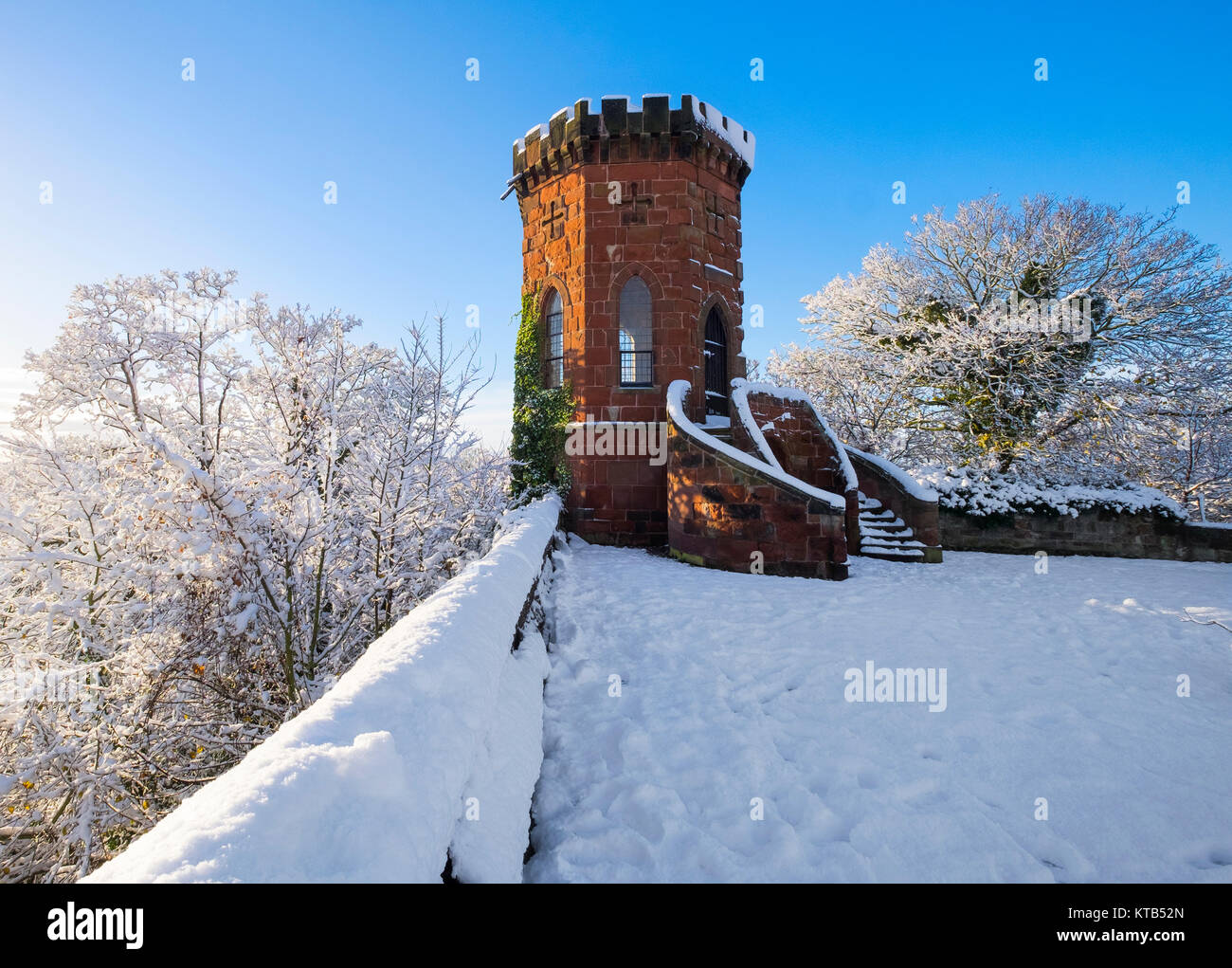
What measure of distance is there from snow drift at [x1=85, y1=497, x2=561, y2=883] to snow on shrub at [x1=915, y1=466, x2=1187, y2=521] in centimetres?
1040

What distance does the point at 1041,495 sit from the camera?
998cm

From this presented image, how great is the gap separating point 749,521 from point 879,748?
454 centimetres

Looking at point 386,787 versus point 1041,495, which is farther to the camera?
point 1041,495

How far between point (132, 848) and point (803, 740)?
2.59 metres

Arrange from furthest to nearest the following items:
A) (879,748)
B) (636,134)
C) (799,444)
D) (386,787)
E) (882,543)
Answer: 1. (636,134)
2. (799,444)
3. (882,543)
4. (879,748)
5. (386,787)

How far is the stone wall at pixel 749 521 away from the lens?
675 centimetres

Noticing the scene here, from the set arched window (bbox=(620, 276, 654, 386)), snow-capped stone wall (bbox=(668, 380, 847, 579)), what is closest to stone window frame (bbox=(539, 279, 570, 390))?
arched window (bbox=(620, 276, 654, 386))

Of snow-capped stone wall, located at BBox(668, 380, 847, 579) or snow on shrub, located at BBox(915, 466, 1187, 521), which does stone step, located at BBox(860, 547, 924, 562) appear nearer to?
snow-capped stone wall, located at BBox(668, 380, 847, 579)

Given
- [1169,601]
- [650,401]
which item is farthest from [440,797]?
[650,401]

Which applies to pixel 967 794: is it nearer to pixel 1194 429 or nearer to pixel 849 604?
pixel 849 604

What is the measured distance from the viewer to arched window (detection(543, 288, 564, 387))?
1091 cm

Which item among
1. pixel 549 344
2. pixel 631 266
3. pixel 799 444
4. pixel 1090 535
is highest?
pixel 631 266

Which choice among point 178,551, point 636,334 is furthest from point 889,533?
point 178,551

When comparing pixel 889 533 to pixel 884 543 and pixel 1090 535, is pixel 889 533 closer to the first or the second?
pixel 884 543
